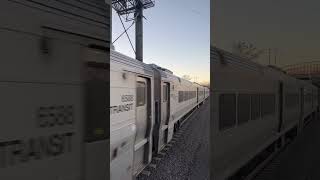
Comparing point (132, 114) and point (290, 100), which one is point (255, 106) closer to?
point (132, 114)

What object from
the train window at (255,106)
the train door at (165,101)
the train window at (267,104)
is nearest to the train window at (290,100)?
the train window at (267,104)

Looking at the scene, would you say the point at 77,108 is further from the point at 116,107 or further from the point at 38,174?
the point at 116,107

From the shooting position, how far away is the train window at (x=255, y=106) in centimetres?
700

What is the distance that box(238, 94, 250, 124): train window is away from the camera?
19.9ft

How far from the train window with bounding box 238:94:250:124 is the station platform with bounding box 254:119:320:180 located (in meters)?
2.09

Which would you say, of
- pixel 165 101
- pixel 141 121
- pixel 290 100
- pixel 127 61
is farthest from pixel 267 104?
pixel 290 100

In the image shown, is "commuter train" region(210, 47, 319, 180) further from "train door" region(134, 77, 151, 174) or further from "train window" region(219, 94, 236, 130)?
"train door" region(134, 77, 151, 174)

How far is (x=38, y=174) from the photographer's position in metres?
1.82

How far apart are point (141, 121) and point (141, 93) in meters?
0.59

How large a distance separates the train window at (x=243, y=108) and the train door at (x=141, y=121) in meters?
1.90

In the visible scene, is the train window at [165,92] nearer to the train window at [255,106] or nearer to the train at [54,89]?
the train window at [255,106]

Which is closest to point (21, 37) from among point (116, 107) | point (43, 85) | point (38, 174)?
point (43, 85)

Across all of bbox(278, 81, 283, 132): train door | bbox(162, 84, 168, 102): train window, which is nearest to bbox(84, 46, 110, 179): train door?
bbox(162, 84, 168, 102): train window

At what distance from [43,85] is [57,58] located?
0.21m
